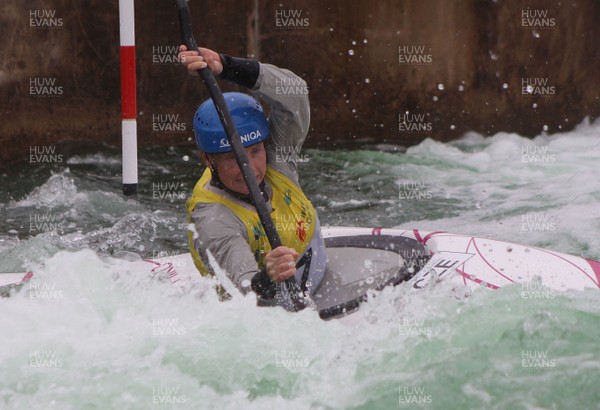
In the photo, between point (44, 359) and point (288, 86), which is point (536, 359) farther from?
point (44, 359)

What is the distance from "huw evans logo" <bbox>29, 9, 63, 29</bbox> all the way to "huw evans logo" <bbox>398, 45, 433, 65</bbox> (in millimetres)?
2726

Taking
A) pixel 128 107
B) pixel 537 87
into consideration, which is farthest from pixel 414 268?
pixel 537 87

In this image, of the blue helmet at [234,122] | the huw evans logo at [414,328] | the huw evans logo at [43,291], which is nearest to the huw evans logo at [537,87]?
the blue helmet at [234,122]

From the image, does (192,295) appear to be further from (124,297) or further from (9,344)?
(9,344)

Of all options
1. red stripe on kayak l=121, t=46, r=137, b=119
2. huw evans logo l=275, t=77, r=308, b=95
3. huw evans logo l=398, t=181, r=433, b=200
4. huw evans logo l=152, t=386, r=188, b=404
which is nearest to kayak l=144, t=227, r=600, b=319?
huw evans logo l=152, t=386, r=188, b=404

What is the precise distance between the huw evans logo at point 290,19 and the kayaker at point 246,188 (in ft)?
14.3

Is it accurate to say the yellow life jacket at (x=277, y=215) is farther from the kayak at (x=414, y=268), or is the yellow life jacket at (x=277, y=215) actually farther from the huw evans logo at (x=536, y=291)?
the huw evans logo at (x=536, y=291)

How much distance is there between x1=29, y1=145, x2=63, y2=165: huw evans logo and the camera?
7.55m

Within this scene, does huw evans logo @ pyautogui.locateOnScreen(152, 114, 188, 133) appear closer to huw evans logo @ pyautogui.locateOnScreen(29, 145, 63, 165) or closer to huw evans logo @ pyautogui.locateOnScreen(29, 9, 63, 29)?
huw evans logo @ pyautogui.locateOnScreen(29, 145, 63, 165)

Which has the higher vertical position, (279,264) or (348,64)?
(279,264)

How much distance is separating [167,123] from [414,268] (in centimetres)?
462

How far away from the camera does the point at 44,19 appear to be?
24.7ft

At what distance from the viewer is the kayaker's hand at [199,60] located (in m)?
3.47

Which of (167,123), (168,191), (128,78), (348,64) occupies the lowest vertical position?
(168,191)
